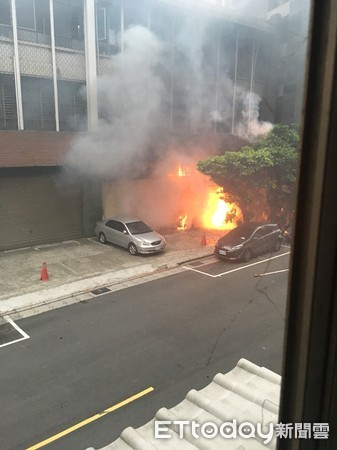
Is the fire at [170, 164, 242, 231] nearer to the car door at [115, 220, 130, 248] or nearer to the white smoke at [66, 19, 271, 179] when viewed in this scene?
the white smoke at [66, 19, 271, 179]

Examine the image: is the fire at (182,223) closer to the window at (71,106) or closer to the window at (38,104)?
the window at (71,106)

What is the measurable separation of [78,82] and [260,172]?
6.86m

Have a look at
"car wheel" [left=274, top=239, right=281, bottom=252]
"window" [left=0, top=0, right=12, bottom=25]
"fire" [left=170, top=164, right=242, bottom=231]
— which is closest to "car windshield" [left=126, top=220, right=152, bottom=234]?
"fire" [left=170, top=164, right=242, bottom=231]

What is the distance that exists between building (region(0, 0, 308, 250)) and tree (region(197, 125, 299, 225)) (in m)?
1.22

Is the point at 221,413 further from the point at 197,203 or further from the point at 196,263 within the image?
the point at 197,203

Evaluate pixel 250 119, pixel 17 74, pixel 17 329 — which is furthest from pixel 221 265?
pixel 17 74

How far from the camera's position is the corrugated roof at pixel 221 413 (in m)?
2.67

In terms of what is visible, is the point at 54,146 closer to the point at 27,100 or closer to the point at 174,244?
the point at 27,100

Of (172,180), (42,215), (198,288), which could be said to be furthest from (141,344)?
(172,180)

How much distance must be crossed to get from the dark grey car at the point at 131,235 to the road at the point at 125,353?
256 cm

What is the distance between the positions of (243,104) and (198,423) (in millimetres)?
15170

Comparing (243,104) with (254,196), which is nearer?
(254,196)

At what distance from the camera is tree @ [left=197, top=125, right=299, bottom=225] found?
1256 centimetres

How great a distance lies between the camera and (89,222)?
14.9m
